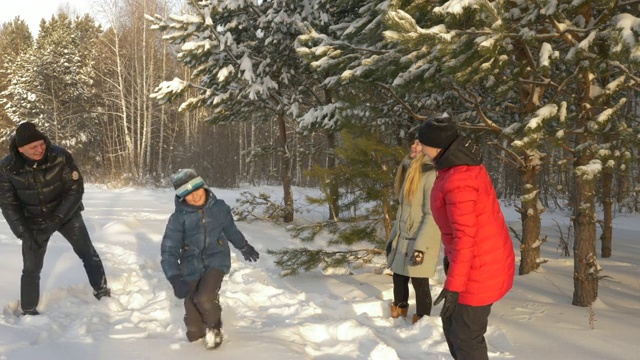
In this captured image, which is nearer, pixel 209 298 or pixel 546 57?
pixel 209 298

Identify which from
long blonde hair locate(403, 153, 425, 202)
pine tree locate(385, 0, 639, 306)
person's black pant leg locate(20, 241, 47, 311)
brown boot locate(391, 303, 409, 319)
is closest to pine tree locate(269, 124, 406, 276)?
pine tree locate(385, 0, 639, 306)

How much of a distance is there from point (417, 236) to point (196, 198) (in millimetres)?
1971

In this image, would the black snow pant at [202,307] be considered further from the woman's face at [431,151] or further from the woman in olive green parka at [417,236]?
the woman's face at [431,151]

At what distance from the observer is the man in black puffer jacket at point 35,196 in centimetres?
422

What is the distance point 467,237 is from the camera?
8.48 feet

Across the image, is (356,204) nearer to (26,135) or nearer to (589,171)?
(589,171)

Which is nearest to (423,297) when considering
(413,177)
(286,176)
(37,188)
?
(413,177)

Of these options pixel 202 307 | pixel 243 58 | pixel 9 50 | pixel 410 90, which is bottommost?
pixel 202 307

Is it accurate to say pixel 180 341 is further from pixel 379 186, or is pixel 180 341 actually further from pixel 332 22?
pixel 332 22

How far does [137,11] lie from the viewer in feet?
90.0

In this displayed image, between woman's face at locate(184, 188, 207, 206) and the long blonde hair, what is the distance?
6.08 ft

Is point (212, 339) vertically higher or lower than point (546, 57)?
lower

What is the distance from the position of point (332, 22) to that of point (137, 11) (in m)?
22.0

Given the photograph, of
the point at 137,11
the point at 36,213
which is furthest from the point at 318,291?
the point at 137,11
